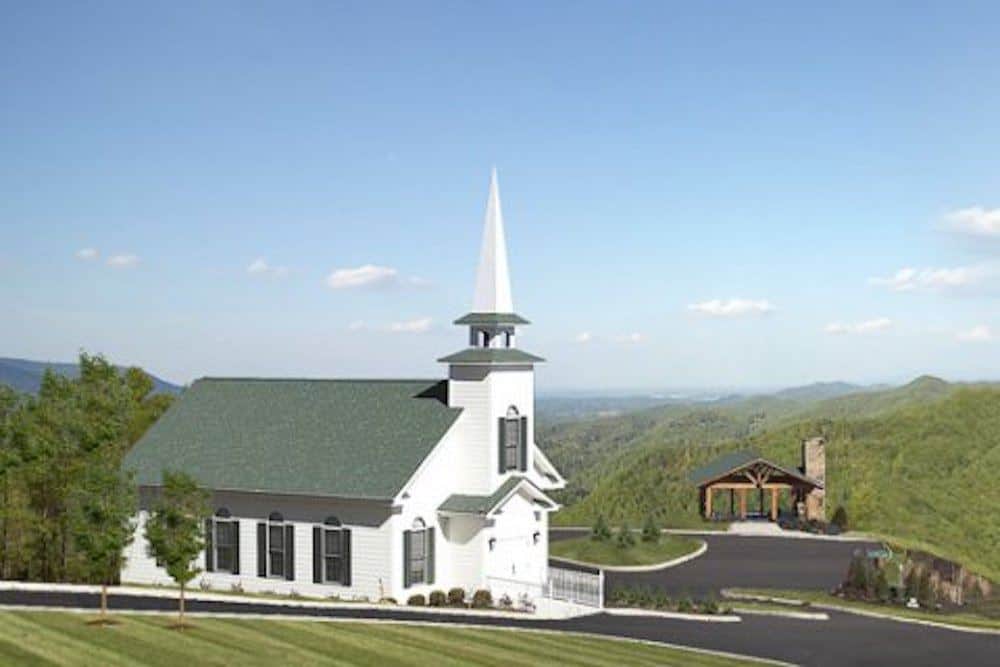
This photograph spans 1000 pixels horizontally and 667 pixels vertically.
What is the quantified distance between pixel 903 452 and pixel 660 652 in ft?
144

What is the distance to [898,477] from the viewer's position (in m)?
63.6

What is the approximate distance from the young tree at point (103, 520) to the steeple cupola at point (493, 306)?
42.1 ft

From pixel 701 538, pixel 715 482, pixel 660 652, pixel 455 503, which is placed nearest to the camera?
pixel 660 652

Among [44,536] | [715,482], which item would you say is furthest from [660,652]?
[715,482]

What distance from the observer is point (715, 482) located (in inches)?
2292

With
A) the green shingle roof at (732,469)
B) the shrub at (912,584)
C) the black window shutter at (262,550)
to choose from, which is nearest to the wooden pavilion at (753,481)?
the green shingle roof at (732,469)

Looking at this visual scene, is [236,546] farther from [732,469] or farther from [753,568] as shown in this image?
[732,469]

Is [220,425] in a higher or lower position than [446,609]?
higher

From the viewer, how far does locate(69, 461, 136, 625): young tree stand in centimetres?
2666

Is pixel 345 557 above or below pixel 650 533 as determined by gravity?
above

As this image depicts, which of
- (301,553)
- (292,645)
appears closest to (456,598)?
(301,553)

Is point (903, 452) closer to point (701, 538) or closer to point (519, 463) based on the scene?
point (701, 538)

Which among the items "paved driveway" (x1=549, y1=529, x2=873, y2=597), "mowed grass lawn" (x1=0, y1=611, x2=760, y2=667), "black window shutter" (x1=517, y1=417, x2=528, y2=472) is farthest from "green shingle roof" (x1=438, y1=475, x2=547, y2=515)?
"mowed grass lawn" (x1=0, y1=611, x2=760, y2=667)

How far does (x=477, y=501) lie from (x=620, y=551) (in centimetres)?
1350
